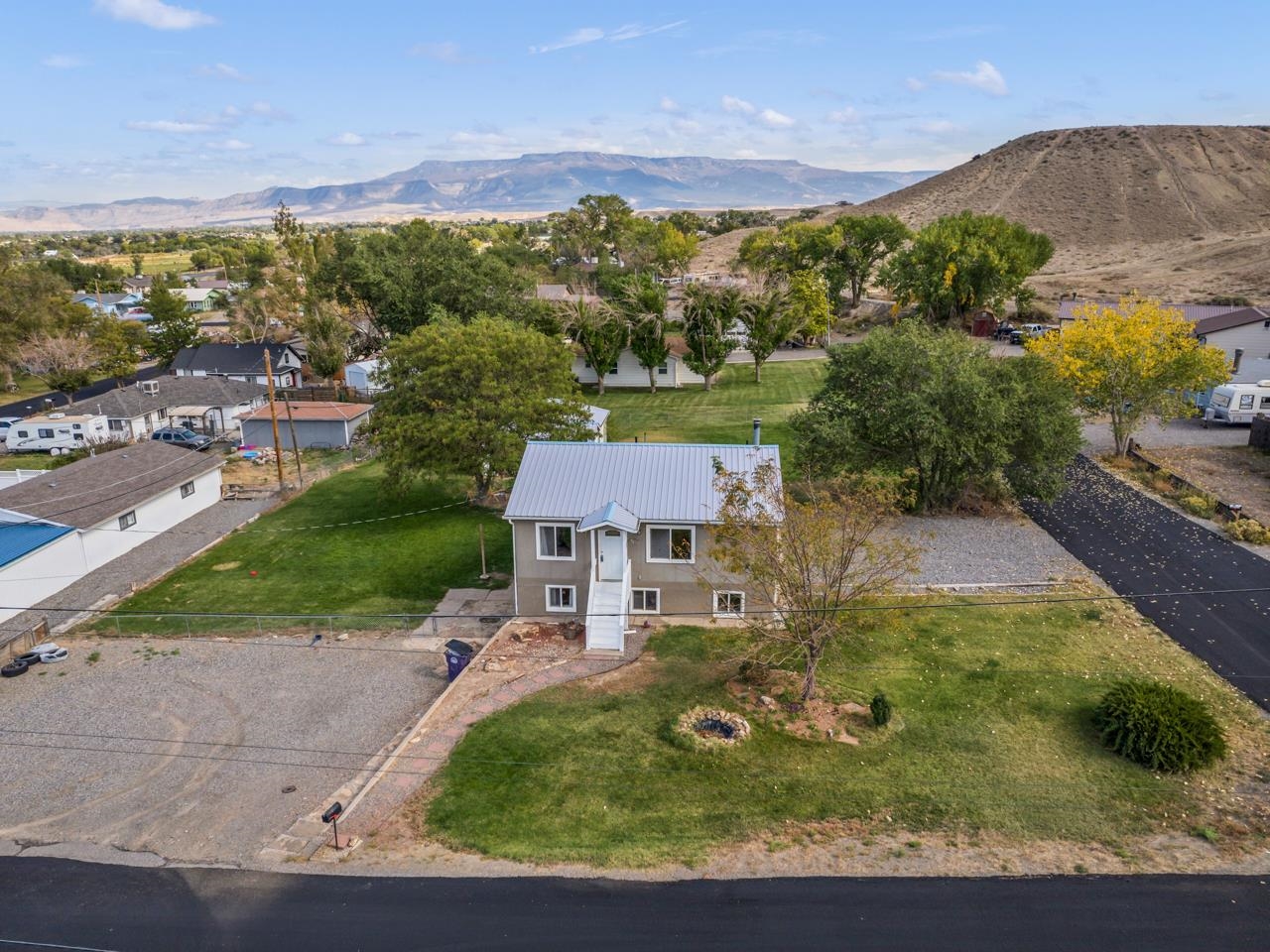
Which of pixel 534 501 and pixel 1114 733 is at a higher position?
pixel 534 501

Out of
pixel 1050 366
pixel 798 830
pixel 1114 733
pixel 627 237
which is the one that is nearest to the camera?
pixel 798 830

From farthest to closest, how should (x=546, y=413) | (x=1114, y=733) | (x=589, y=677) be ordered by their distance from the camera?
(x=546, y=413), (x=589, y=677), (x=1114, y=733)

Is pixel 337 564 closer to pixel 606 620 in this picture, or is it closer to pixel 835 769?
pixel 606 620

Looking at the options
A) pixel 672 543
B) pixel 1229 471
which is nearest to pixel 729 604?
pixel 672 543

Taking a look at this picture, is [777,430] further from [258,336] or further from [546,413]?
[258,336]

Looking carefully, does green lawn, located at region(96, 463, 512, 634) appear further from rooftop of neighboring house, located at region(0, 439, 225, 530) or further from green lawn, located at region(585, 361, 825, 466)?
green lawn, located at region(585, 361, 825, 466)

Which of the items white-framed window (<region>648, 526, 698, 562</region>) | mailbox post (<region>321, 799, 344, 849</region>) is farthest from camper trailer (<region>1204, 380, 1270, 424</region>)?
mailbox post (<region>321, 799, 344, 849</region>)

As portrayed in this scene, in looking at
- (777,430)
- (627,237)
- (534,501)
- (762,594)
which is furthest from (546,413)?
(627,237)

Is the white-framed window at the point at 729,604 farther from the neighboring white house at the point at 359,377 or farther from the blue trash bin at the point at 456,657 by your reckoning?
the neighboring white house at the point at 359,377
